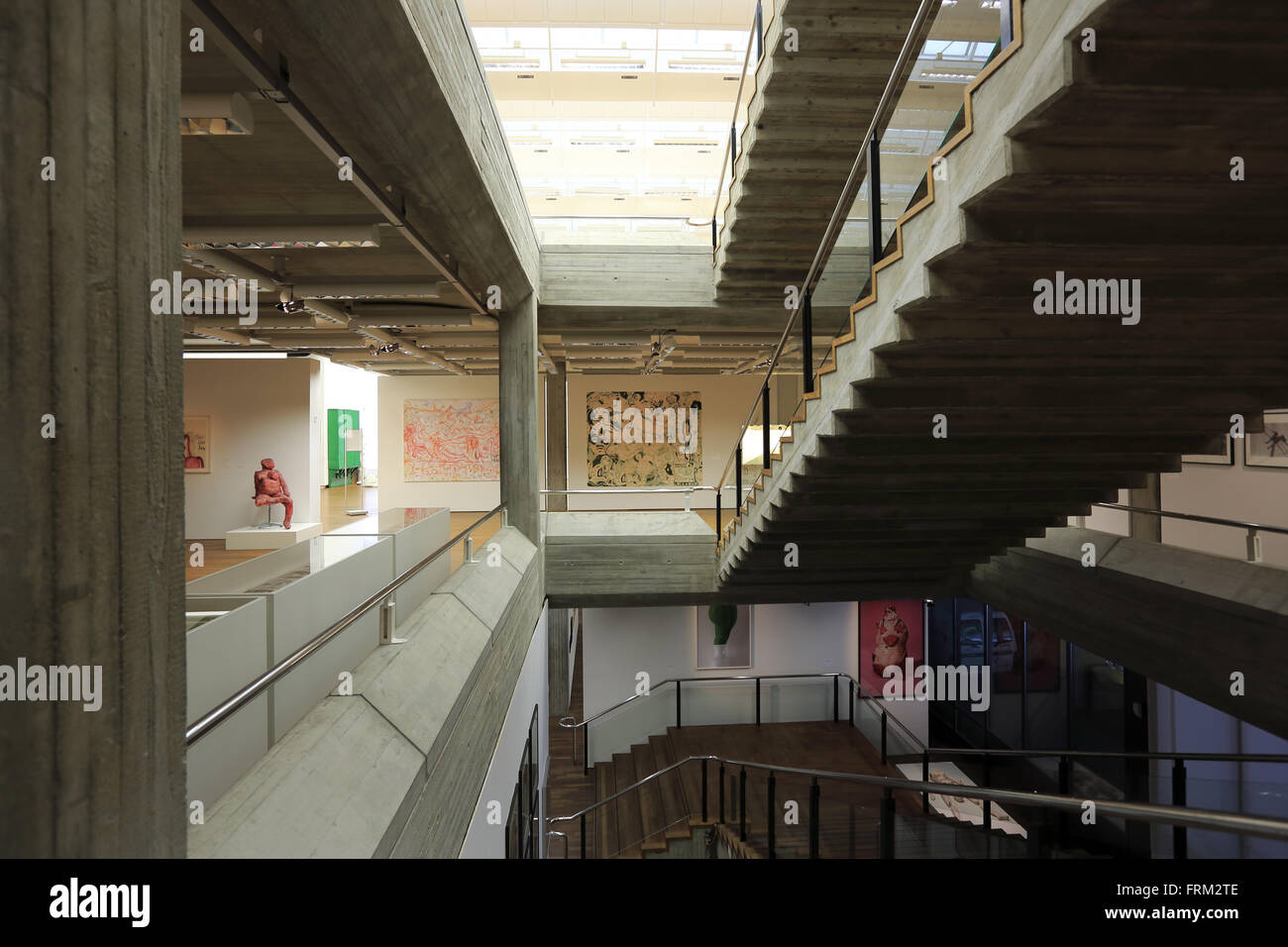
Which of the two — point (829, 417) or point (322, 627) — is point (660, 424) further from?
point (322, 627)

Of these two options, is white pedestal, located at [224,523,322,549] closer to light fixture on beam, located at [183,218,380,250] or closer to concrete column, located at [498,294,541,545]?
concrete column, located at [498,294,541,545]

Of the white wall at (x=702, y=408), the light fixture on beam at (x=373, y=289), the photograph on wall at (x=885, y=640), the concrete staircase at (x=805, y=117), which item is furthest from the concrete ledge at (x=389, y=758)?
the white wall at (x=702, y=408)

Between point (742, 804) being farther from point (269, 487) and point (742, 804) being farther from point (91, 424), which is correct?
point (269, 487)

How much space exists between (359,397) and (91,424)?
23641mm

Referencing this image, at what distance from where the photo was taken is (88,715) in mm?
1240

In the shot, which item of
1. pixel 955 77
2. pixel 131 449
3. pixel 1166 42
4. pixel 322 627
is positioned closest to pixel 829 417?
pixel 955 77

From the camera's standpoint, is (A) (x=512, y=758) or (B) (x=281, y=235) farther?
(A) (x=512, y=758)

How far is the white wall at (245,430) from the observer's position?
39.4ft

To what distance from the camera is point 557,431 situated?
15891 millimetres

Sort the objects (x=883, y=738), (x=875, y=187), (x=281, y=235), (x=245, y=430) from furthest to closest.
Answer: (x=245, y=430)
(x=883, y=738)
(x=281, y=235)
(x=875, y=187)

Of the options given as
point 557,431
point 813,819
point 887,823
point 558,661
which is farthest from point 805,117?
point 557,431

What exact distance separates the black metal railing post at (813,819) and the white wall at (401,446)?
12.1 metres

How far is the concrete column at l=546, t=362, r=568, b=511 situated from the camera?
15617mm
